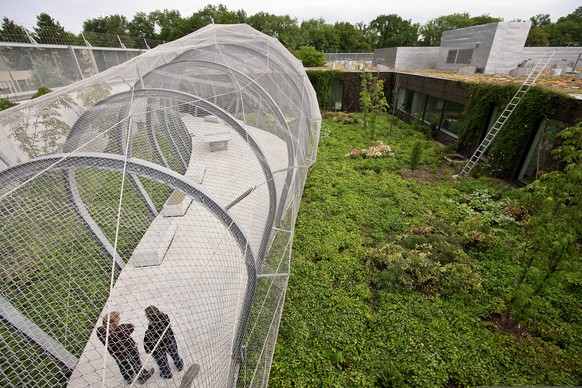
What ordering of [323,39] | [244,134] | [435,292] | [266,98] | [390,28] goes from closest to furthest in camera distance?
[244,134] < [435,292] < [266,98] < [323,39] < [390,28]

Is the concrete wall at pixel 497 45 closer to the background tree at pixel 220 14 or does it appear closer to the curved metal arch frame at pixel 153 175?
the curved metal arch frame at pixel 153 175

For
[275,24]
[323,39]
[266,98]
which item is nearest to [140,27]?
[275,24]

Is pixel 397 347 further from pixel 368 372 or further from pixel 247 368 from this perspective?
pixel 247 368

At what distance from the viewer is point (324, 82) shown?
16703 mm

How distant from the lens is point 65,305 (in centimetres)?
360

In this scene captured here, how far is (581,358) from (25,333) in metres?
6.65

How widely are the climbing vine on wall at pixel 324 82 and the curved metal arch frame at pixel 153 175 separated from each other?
51.2 feet

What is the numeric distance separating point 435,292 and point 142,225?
16.3ft

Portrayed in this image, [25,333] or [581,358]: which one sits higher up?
[25,333]

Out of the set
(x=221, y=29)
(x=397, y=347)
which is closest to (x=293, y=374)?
(x=397, y=347)

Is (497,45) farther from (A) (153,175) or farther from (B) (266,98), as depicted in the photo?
(A) (153,175)

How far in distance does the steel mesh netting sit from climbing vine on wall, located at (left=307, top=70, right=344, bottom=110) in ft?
41.2

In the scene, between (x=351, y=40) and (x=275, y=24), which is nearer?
(x=351, y=40)

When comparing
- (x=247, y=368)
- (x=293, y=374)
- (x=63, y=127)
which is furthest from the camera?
(x=293, y=374)
